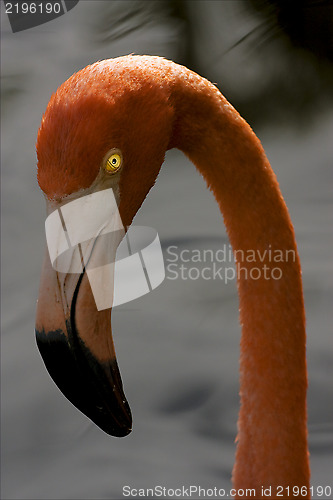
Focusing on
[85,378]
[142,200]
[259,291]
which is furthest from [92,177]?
[259,291]

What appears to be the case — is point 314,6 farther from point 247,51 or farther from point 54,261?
point 54,261

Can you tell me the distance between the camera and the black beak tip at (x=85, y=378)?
1.72 metres

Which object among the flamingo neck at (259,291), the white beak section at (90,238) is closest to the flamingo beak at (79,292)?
the white beak section at (90,238)

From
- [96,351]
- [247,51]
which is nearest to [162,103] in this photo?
→ [96,351]

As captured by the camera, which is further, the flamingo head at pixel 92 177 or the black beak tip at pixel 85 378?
the black beak tip at pixel 85 378

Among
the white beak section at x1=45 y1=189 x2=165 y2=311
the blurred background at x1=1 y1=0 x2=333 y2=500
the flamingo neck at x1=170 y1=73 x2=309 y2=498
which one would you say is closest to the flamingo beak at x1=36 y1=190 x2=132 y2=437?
the white beak section at x1=45 y1=189 x2=165 y2=311

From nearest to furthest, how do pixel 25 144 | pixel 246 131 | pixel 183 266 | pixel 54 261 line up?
pixel 54 261 < pixel 246 131 < pixel 183 266 < pixel 25 144

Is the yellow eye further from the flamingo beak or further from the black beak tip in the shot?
the black beak tip

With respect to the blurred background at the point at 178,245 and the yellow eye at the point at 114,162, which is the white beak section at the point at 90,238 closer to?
the yellow eye at the point at 114,162

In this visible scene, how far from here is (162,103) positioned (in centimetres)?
172

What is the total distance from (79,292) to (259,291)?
0.55 m

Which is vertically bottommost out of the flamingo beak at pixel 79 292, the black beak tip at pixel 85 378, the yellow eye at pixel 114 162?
the black beak tip at pixel 85 378

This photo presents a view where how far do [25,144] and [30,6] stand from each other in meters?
1.84

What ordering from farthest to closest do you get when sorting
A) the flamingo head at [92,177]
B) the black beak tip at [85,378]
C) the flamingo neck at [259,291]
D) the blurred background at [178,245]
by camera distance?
the blurred background at [178,245] → the flamingo neck at [259,291] → the black beak tip at [85,378] → the flamingo head at [92,177]
